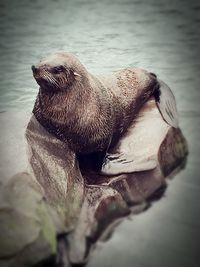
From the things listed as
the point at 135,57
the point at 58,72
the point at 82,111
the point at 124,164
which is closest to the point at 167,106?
the point at 124,164

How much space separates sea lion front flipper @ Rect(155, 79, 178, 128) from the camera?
4062mm

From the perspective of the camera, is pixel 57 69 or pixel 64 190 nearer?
pixel 64 190

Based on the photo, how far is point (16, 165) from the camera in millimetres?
3010

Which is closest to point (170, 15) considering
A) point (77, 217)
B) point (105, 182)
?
point (105, 182)

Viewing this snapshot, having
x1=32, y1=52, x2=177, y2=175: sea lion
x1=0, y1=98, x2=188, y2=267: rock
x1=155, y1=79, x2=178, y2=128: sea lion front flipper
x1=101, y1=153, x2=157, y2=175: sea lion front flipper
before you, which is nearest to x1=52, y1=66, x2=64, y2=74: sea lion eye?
x1=32, y1=52, x2=177, y2=175: sea lion

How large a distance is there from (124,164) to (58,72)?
34.9 inches

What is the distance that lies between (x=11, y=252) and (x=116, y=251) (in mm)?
731

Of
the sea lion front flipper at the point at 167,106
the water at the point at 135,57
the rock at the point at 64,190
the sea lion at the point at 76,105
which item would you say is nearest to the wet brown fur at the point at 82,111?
the sea lion at the point at 76,105

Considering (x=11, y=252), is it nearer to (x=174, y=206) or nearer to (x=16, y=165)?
(x=16, y=165)

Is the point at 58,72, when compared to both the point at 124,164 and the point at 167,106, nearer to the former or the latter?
the point at 124,164

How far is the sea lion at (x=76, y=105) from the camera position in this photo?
11.0ft

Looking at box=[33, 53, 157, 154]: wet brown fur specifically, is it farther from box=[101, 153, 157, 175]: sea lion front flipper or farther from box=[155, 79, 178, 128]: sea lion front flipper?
box=[155, 79, 178, 128]: sea lion front flipper

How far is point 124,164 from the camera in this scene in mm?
3615

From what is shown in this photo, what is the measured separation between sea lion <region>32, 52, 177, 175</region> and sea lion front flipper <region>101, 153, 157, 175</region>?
7cm
